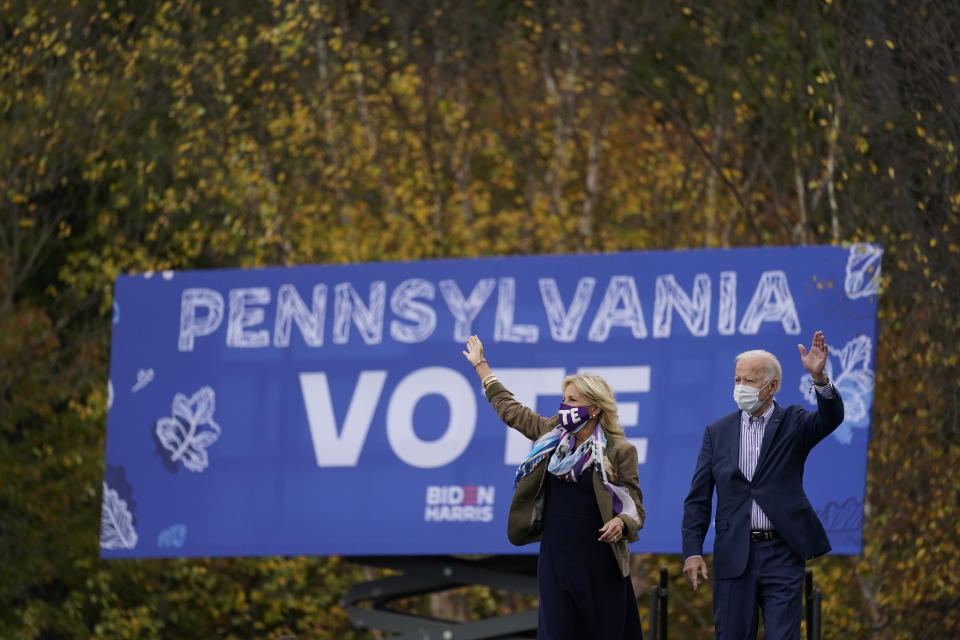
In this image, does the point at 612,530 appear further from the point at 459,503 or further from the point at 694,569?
the point at 459,503

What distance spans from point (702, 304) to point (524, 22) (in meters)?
8.83

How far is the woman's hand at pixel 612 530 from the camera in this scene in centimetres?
715

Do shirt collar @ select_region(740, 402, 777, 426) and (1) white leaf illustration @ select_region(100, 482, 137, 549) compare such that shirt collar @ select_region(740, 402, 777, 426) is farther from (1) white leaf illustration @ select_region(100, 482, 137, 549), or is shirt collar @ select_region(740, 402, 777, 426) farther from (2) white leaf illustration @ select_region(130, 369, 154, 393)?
(2) white leaf illustration @ select_region(130, 369, 154, 393)

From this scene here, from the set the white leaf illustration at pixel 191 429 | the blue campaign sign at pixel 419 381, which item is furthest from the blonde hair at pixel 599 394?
the white leaf illustration at pixel 191 429

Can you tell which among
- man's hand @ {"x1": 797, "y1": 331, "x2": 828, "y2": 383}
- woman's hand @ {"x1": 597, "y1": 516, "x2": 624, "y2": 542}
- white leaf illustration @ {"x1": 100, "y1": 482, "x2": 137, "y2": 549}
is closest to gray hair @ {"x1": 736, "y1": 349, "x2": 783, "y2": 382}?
man's hand @ {"x1": 797, "y1": 331, "x2": 828, "y2": 383}

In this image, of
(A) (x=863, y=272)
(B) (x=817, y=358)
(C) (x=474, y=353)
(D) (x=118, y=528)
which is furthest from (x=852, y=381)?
(D) (x=118, y=528)

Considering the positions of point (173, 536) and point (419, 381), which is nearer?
point (419, 381)

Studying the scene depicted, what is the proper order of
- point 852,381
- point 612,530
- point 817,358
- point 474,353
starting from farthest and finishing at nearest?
1. point 852,381
2. point 474,353
3. point 612,530
4. point 817,358

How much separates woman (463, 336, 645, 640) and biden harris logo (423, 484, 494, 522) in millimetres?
4249

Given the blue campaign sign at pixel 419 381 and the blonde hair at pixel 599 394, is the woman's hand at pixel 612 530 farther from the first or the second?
the blue campaign sign at pixel 419 381

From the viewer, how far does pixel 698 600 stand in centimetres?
1805

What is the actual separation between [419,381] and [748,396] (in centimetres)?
522

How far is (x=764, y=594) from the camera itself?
705cm

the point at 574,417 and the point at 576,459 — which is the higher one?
the point at 574,417
